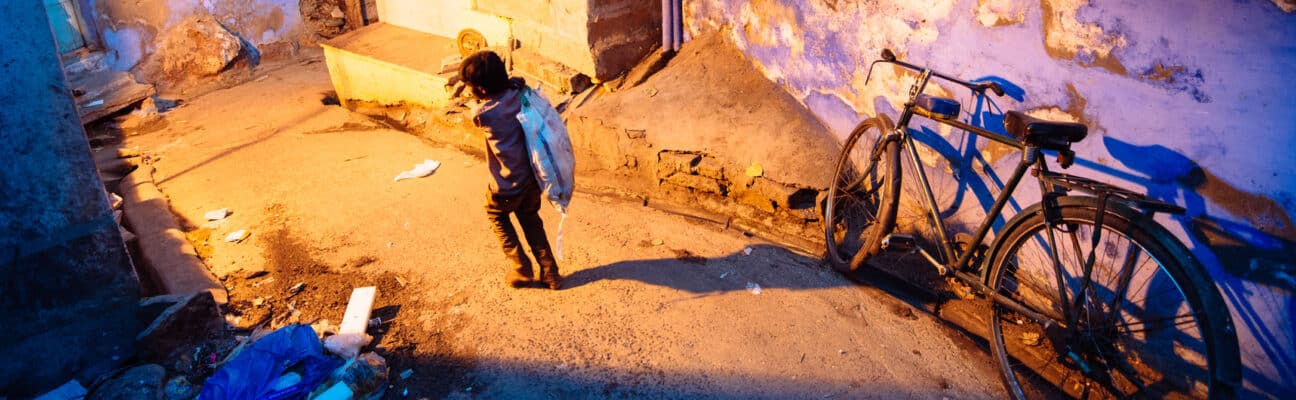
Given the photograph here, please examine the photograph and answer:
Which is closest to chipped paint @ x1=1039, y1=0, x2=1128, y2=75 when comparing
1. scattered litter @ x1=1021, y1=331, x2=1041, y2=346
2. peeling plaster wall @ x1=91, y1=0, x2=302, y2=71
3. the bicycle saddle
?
the bicycle saddle

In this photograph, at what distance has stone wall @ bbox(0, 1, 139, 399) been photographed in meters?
2.68

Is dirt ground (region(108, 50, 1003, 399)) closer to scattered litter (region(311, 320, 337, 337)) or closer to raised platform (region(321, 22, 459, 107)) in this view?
scattered litter (region(311, 320, 337, 337))

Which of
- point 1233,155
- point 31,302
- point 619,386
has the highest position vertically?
point 1233,155

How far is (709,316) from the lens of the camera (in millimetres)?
3482

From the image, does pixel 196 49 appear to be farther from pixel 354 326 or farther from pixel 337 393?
pixel 337 393

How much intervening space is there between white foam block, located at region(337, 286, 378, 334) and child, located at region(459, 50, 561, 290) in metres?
0.72

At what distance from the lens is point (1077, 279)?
3.01 meters

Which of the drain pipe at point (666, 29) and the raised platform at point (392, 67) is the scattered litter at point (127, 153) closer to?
the raised platform at point (392, 67)

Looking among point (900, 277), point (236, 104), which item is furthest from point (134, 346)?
point (236, 104)

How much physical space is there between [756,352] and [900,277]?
117 cm

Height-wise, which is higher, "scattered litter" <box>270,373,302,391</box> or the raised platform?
the raised platform

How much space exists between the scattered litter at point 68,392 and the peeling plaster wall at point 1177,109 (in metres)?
4.24

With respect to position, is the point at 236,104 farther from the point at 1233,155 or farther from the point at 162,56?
the point at 1233,155

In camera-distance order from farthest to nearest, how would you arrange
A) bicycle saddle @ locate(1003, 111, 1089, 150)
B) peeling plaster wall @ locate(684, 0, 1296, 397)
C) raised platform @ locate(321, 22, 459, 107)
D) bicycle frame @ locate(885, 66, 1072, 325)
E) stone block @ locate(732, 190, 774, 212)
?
raised platform @ locate(321, 22, 459, 107), stone block @ locate(732, 190, 774, 212), bicycle frame @ locate(885, 66, 1072, 325), bicycle saddle @ locate(1003, 111, 1089, 150), peeling plaster wall @ locate(684, 0, 1296, 397)
